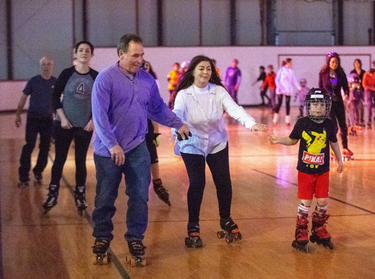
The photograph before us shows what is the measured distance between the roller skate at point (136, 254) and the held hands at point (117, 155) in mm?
730

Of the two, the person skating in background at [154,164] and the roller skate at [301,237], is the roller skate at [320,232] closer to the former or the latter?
the roller skate at [301,237]

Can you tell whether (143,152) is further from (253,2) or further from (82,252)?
(253,2)

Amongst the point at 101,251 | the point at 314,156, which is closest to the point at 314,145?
the point at 314,156

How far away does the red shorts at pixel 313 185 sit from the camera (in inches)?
219

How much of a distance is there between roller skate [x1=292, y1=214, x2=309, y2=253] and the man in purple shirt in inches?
51.5

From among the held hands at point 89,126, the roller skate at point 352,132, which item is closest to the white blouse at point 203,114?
the held hands at point 89,126

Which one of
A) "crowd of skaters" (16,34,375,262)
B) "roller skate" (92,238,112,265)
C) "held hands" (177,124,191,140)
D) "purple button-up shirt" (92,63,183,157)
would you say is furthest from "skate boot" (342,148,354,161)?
"roller skate" (92,238,112,265)

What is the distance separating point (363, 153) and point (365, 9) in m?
20.3

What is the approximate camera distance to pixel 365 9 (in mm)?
30641

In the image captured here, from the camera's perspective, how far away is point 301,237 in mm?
5496

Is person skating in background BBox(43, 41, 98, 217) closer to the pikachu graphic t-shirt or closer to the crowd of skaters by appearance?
the crowd of skaters

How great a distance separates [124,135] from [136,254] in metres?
0.99

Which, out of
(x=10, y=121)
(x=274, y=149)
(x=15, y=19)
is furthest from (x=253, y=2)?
(x=274, y=149)

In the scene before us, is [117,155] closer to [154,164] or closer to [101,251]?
[101,251]
